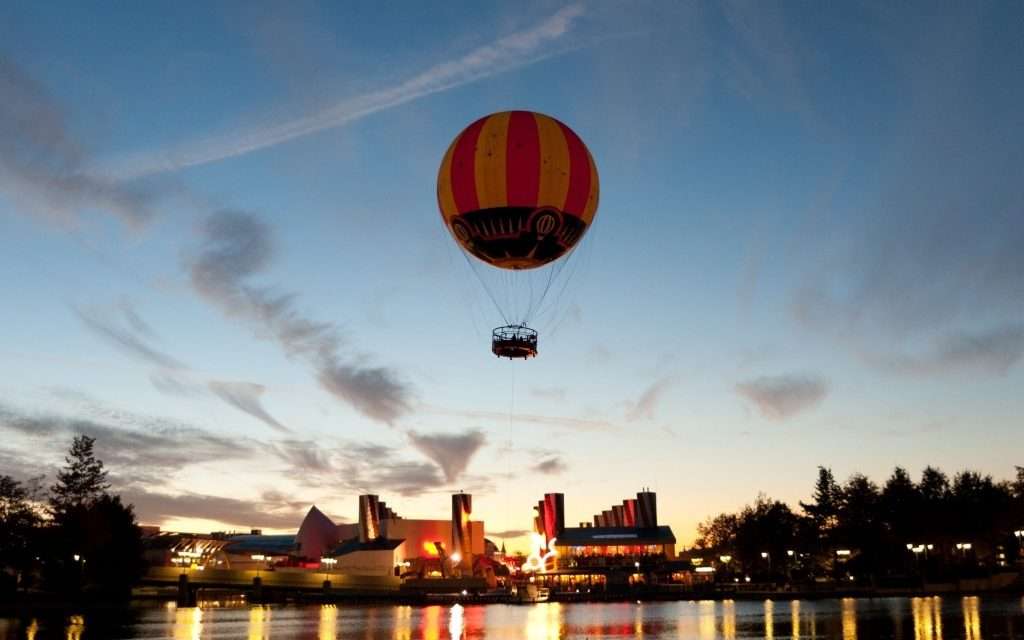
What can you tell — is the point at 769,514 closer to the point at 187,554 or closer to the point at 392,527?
the point at 392,527

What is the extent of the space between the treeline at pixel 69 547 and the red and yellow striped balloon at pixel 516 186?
67.3 m

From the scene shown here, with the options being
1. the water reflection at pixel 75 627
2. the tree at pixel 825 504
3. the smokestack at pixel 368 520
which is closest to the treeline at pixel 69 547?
the water reflection at pixel 75 627

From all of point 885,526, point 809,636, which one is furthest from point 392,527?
point 809,636

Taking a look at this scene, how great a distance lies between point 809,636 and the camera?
1987 inches

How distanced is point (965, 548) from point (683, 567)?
40489mm

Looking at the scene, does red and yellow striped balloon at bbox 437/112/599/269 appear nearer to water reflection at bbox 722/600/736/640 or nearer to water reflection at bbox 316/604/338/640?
water reflection at bbox 722/600/736/640

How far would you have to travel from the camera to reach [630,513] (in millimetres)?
159750

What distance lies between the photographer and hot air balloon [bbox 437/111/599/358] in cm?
4312

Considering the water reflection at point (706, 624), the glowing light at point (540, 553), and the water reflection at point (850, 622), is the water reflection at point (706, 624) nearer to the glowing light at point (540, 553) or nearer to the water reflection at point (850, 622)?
the water reflection at point (850, 622)

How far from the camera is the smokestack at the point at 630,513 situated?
159m

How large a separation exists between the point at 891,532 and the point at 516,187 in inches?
4139

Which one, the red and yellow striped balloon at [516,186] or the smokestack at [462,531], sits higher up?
the red and yellow striped balloon at [516,186]

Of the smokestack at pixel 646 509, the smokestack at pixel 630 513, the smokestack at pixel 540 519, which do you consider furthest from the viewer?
the smokestack at pixel 630 513

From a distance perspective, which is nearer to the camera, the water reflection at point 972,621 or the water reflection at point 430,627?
the water reflection at point 972,621
